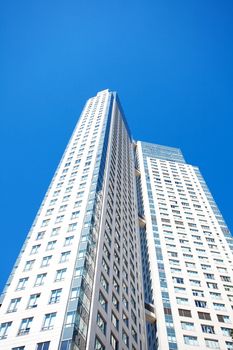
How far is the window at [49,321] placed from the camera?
3109 centimetres

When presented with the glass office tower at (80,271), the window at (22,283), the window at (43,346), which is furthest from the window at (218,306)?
the window at (43,346)

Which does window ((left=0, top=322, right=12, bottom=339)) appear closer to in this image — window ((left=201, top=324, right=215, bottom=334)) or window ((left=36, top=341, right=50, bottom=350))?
window ((left=36, top=341, right=50, bottom=350))

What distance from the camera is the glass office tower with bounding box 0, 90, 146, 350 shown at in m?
31.6

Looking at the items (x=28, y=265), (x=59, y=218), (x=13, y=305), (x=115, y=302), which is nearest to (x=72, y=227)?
(x=59, y=218)

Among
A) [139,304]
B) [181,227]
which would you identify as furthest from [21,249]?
[181,227]

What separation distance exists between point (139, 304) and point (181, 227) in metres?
30.4

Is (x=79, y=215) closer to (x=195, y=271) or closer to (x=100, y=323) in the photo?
(x=100, y=323)

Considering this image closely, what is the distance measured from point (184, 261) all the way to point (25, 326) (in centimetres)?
4053

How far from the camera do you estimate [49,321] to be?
31766mm

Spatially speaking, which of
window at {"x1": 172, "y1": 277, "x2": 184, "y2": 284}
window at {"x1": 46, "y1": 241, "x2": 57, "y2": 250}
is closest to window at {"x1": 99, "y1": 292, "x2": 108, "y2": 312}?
window at {"x1": 46, "y1": 241, "x2": 57, "y2": 250}

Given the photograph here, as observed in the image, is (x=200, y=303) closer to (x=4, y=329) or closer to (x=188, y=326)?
(x=188, y=326)

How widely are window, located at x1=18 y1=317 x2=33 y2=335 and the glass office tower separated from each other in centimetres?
11

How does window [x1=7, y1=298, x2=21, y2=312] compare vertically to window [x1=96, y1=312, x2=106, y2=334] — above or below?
above

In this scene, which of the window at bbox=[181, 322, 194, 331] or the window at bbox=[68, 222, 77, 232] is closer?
the window at bbox=[68, 222, 77, 232]
